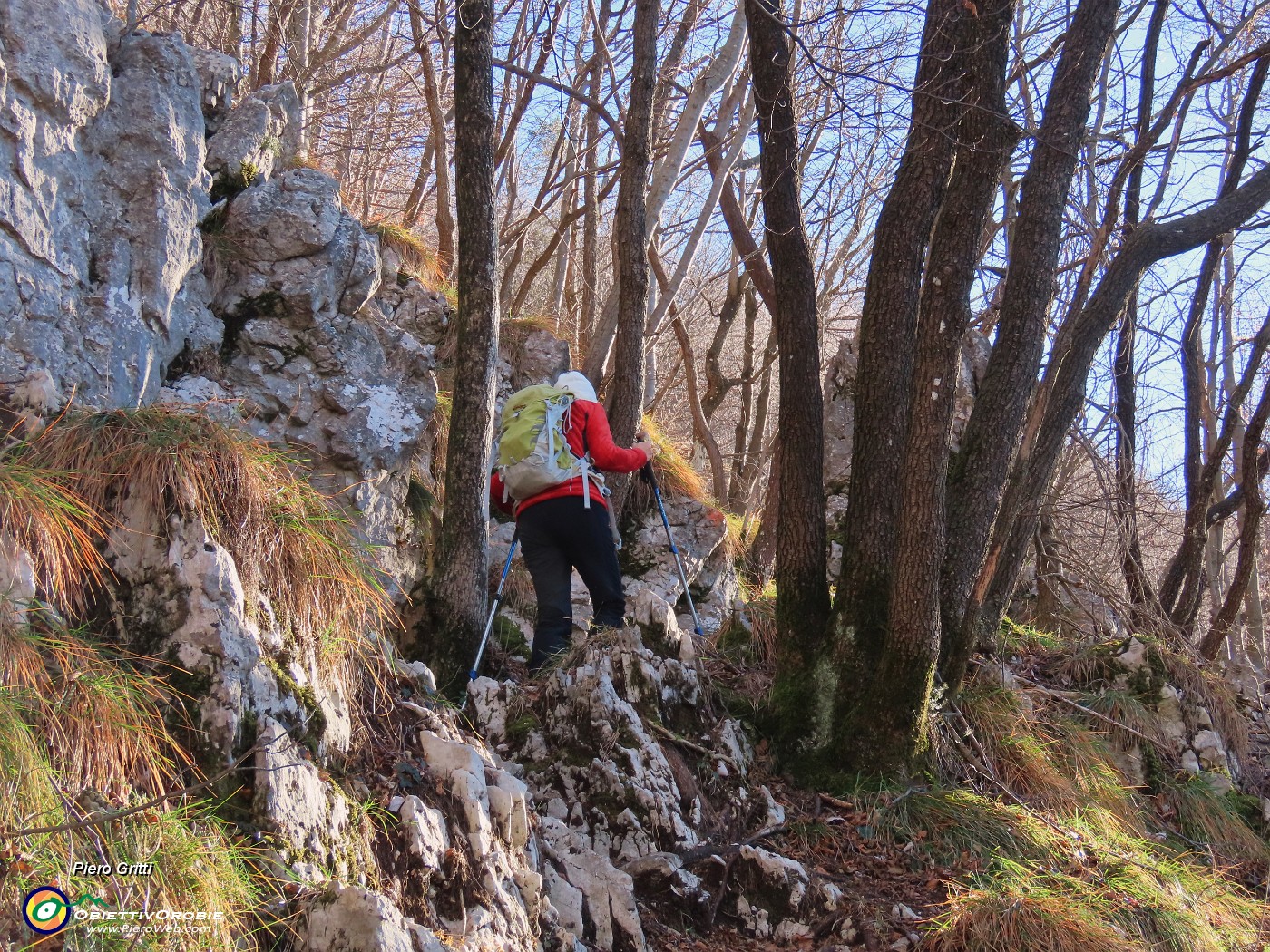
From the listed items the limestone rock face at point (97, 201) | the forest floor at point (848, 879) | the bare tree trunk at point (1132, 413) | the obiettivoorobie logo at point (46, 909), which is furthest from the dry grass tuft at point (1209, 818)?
the limestone rock face at point (97, 201)

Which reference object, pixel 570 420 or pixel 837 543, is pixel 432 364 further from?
pixel 837 543

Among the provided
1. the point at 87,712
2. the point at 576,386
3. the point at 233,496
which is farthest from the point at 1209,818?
the point at 87,712

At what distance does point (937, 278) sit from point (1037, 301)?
0.77m

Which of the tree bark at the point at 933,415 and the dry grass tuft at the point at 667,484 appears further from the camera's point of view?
the dry grass tuft at the point at 667,484

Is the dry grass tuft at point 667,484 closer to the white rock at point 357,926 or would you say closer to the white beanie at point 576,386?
the white beanie at point 576,386

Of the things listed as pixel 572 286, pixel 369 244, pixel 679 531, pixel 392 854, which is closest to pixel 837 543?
pixel 679 531

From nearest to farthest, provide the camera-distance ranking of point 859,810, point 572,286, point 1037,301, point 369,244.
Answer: point 859,810 < point 1037,301 < point 369,244 < point 572,286

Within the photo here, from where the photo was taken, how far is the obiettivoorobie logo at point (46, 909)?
2178 mm

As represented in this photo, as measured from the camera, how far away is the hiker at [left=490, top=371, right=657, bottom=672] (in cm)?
551

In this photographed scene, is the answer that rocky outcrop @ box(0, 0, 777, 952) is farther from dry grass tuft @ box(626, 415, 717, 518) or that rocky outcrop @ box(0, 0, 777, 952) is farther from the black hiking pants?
the black hiking pants

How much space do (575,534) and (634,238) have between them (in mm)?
2759

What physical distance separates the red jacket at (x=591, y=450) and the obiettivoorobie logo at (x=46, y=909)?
3558mm

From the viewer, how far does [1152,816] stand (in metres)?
5.68

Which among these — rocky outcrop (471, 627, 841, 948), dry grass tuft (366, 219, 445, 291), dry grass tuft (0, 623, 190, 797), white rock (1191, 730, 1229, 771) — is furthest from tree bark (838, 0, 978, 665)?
dry grass tuft (366, 219, 445, 291)
